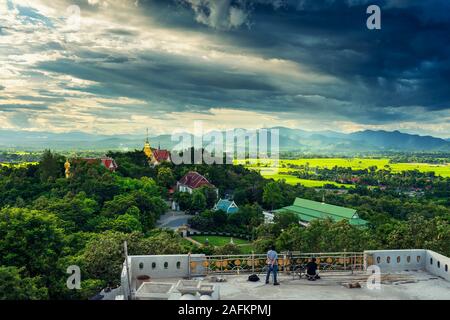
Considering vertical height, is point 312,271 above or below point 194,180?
above

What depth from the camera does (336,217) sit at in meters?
50.2

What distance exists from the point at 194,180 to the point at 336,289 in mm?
54609

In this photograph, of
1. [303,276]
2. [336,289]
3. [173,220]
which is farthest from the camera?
[173,220]

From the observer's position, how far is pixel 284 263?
44.9 ft

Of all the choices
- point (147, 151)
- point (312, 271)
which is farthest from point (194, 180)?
point (312, 271)

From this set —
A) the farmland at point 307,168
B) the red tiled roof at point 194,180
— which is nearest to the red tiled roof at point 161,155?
the red tiled roof at point 194,180

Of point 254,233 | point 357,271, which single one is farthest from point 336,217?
point 357,271

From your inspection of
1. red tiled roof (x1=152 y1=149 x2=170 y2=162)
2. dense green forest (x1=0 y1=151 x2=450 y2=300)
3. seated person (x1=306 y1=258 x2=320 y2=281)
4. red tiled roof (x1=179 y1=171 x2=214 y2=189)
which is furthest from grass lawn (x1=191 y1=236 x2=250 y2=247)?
red tiled roof (x1=152 y1=149 x2=170 y2=162)

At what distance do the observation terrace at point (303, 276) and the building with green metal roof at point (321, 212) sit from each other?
32.5 metres

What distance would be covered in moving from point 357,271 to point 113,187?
122 ft

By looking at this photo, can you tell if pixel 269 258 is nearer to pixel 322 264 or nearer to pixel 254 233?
pixel 322 264

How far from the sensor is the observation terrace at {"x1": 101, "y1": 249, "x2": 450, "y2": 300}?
1188 centimetres

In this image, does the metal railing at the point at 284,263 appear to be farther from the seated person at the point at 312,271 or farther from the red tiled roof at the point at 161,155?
the red tiled roof at the point at 161,155

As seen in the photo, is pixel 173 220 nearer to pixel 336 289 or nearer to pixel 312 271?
pixel 312 271
